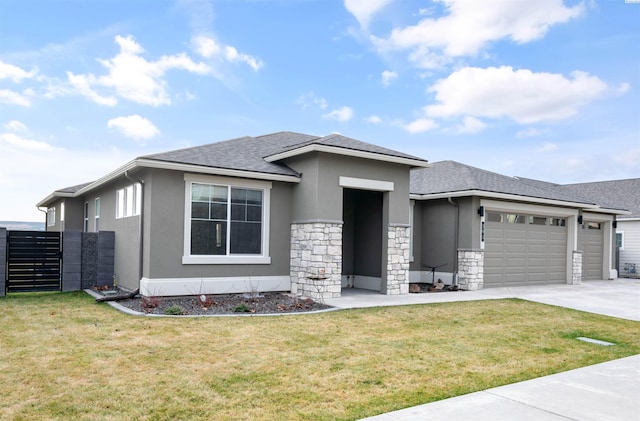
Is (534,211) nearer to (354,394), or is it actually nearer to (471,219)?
(471,219)

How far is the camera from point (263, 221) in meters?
12.1

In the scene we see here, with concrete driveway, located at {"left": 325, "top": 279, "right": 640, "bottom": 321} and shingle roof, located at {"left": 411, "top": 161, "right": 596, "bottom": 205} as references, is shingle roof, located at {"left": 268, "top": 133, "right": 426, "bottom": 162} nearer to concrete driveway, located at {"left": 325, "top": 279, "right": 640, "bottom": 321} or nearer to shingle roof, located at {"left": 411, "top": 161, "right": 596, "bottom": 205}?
shingle roof, located at {"left": 411, "top": 161, "right": 596, "bottom": 205}

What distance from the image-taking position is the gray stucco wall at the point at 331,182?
1155cm

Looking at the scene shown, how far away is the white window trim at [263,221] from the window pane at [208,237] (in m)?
0.14

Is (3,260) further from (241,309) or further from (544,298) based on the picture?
(544,298)

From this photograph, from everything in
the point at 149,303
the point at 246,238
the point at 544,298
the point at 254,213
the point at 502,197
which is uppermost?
the point at 502,197

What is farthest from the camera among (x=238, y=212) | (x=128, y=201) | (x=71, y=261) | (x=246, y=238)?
(x=71, y=261)

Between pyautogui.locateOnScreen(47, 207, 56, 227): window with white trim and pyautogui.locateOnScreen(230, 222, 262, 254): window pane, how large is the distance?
14032 mm

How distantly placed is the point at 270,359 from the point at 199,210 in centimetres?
608

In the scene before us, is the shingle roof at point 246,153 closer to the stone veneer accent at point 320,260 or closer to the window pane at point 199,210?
the window pane at point 199,210

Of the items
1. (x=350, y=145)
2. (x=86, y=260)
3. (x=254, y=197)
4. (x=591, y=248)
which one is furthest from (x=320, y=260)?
(x=591, y=248)

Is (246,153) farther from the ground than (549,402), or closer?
farther from the ground

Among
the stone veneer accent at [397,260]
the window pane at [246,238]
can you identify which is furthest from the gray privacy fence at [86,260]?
the stone veneer accent at [397,260]

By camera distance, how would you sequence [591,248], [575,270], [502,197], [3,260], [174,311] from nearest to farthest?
[174,311], [3,260], [502,197], [575,270], [591,248]
